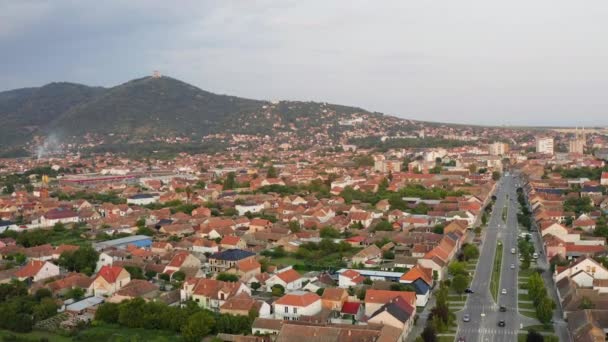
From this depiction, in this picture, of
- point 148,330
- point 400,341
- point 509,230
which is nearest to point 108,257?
point 148,330

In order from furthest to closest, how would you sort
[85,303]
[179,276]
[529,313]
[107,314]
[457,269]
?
[179,276], [457,269], [85,303], [529,313], [107,314]

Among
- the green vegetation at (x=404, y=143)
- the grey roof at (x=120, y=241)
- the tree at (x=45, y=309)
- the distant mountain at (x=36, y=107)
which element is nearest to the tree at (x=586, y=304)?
the tree at (x=45, y=309)

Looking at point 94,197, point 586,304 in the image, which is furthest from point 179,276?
point 94,197

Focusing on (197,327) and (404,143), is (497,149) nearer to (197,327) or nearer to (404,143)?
(404,143)

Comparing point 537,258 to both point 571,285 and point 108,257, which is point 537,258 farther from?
point 108,257

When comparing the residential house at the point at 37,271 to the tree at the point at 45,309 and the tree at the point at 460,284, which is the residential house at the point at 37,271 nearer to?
the tree at the point at 45,309

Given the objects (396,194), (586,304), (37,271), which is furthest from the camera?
(396,194)

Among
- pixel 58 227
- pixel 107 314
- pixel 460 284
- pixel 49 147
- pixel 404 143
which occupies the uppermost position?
pixel 404 143
